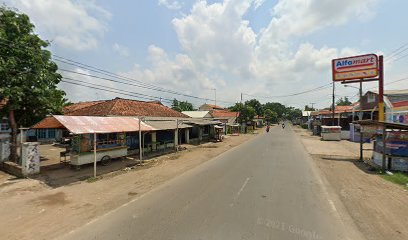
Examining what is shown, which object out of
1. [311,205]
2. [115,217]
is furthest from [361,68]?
[115,217]

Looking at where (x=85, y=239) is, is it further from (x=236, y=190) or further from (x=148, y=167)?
(x=148, y=167)

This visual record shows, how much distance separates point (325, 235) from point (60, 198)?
9.71 meters

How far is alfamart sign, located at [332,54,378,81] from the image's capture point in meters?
23.1

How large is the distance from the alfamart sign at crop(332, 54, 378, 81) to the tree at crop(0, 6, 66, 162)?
87.7 feet

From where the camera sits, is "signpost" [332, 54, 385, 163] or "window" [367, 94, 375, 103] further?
"window" [367, 94, 375, 103]

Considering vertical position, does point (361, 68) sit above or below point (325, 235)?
above

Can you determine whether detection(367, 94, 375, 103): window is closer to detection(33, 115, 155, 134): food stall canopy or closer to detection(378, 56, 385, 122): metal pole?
detection(378, 56, 385, 122): metal pole

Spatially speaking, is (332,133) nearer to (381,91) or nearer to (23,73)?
(381,91)

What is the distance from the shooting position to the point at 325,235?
6.22m

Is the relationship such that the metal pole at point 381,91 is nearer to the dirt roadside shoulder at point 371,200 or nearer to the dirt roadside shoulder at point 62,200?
the dirt roadside shoulder at point 371,200

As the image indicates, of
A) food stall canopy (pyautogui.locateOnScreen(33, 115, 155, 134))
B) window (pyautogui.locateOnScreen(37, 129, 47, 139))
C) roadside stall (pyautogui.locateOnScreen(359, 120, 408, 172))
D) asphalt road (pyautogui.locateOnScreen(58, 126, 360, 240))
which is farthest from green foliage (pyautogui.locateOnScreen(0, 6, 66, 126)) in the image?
roadside stall (pyautogui.locateOnScreen(359, 120, 408, 172))

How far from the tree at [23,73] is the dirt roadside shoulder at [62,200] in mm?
5336

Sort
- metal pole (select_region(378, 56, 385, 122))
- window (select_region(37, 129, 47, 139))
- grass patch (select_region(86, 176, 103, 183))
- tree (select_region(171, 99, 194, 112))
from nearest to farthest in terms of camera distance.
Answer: grass patch (select_region(86, 176, 103, 183)) < metal pole (select_region(378, 56, 385, 122)) < window (select_region(37, 129, 47, 139)) < tree (select_region(171, 99, 194, 112))

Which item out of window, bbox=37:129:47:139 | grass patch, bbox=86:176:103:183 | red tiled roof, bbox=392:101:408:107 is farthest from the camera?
window, bbox=37:129:47:139
